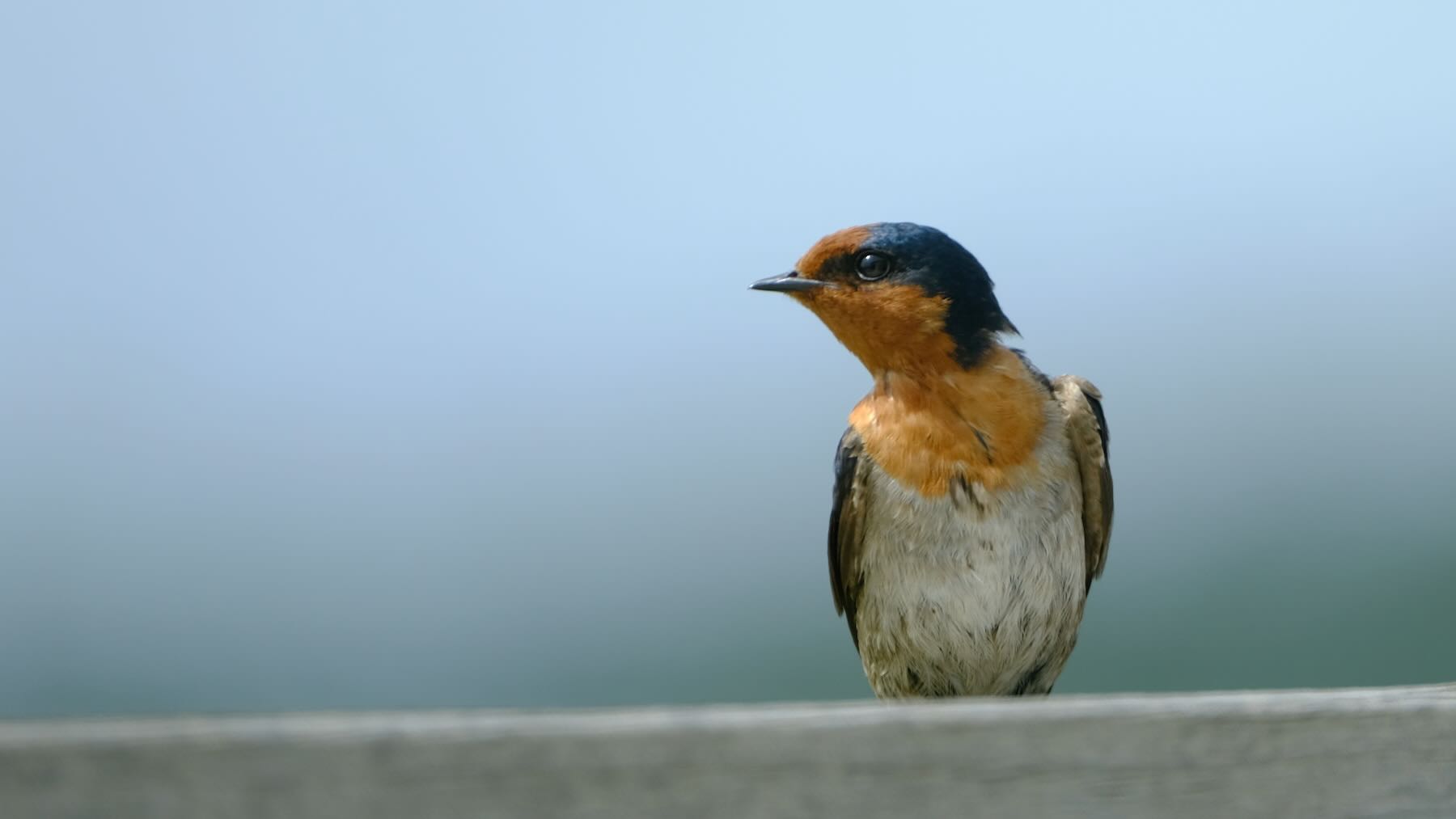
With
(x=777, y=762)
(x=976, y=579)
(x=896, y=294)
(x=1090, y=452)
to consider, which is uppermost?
(x=896, y=294)

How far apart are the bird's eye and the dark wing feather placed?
0.24 meters

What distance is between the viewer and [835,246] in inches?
79.7

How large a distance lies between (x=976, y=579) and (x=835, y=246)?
1.74 feet

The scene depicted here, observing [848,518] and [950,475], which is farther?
[848,518]

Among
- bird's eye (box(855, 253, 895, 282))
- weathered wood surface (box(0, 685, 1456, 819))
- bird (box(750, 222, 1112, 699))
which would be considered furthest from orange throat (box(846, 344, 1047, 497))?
weathered wood surface (box(0, 685, 1456, 819))

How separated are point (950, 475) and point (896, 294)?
0.28 meters

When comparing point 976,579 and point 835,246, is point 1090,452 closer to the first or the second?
point 976,579

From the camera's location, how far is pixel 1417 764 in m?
0.90

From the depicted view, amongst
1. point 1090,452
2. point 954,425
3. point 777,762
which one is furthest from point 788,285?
point 777,762

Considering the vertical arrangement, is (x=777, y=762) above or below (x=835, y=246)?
below

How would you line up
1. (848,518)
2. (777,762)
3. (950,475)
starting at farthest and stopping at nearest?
1. (848,518)
2. (950,475)
3. (777,762)

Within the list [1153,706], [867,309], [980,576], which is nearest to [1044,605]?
[980,576]

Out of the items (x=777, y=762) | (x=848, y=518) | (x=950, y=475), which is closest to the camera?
(x=777, y=762)

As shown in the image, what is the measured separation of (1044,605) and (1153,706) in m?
1.21
